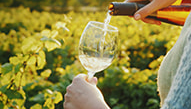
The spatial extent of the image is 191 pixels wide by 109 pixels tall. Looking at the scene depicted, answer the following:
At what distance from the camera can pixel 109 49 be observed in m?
1.48

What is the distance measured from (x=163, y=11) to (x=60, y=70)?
207 cm

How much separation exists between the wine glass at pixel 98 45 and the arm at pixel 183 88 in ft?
2.37

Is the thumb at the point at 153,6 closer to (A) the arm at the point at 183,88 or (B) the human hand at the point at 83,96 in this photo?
(B) the human hand at the point at 83,96

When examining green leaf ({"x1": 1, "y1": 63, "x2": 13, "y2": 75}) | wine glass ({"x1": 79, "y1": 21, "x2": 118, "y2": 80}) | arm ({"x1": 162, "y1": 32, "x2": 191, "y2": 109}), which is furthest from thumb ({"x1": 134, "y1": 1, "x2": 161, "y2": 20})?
green leaf ({"x1": 1, "y1": 63, "x2": 13, "y2": 75})

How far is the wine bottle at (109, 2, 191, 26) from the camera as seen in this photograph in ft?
5.07

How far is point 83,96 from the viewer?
50.3 inches

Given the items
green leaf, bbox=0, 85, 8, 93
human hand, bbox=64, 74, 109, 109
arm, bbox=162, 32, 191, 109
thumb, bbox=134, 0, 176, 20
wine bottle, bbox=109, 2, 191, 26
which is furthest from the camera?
green leaf, bbox=0, 85, 8, 93

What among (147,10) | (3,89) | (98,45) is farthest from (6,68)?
(147,10)

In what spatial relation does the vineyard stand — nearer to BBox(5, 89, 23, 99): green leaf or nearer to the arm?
BBox(5, 89, 23, 99): green leaf

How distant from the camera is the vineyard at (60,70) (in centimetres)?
203

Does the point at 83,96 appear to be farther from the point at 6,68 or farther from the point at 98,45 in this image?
the point at 6,68

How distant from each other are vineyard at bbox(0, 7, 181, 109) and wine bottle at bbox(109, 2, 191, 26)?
178 mm

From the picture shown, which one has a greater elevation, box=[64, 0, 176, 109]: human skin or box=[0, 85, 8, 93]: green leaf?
box=[64, 0, 176, 109]: human skin

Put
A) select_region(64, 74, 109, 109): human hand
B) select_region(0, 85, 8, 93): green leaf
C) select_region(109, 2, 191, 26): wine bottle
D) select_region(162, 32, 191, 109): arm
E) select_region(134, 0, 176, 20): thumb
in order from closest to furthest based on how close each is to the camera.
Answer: select_region(162, 32, 191, 109): arm
select_region(64, 74, 109, 109): human hand
select_region(134, 0, 176, 20): thumb
select_region(109, 2, 191, 26): wine bottle
select_region(0, 85, 8, 93): green leaf
